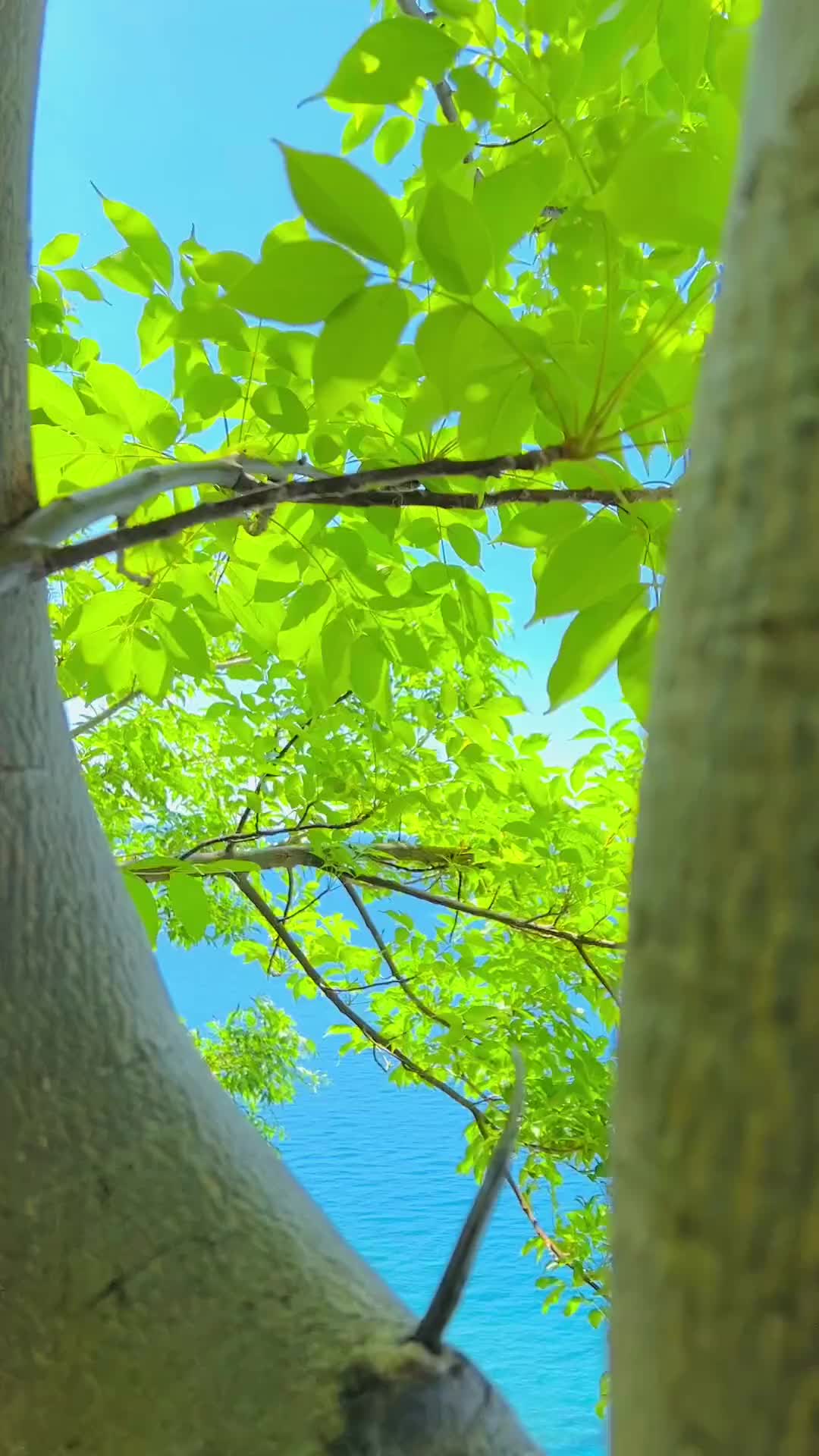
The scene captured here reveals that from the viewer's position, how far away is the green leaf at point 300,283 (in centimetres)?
29

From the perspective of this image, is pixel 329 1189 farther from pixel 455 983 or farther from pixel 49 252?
pixel 49 252

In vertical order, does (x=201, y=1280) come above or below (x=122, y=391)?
below

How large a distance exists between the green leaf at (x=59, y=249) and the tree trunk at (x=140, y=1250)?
2.24ft

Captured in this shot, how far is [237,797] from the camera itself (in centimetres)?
260

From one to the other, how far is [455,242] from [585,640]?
0.16 metres

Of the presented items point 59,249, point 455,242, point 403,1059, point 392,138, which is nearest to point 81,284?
point 59,249

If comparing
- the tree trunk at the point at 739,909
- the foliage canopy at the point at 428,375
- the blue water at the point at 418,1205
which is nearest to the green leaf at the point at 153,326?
the foliage canopy at the point at 428,375

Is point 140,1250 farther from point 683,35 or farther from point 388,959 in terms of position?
point 388,959

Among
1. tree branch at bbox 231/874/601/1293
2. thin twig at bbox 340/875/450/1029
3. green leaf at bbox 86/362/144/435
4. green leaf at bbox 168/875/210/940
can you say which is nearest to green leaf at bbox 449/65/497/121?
green leaf at bbox 86/362/144/435

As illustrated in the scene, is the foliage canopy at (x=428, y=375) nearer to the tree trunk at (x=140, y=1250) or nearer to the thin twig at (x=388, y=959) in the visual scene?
the tree trunk at (x=140, y=1250)

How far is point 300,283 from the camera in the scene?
0.97 feet

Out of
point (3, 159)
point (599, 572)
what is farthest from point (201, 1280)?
point (3, 159)

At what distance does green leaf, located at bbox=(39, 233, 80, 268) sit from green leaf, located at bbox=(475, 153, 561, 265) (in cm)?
62

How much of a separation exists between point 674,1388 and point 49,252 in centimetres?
95
